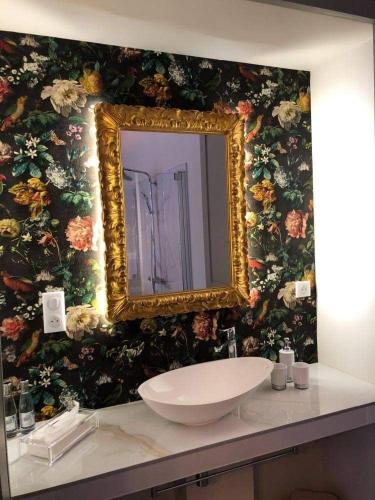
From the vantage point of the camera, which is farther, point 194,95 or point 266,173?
point 266,173

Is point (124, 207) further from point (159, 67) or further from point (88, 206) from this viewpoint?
point (159, 67)

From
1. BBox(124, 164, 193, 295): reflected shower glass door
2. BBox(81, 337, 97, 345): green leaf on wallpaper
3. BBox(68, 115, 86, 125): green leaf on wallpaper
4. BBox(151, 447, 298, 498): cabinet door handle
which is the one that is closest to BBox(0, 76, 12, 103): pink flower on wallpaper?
BBox(68, 115, 86, 125): green leaf on wallpaper

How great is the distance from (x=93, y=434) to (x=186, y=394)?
386mm

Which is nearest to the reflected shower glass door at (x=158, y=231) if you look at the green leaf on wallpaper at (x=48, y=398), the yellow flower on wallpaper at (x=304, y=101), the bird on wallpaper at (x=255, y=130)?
the bird on wallpaper at (x=255, y=130)

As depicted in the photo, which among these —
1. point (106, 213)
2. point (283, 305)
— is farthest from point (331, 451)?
point (106, 213)

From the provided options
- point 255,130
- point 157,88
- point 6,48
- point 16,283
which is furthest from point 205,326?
point 6,48

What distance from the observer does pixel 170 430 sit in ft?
4.97

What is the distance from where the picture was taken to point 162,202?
1.78 meters

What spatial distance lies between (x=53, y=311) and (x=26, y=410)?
1.17 feet

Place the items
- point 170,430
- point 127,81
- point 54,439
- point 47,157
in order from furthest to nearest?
point 127,81, point 47,157, point 170,430, point 54,439

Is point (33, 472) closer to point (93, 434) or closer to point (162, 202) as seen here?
point (93, 434)

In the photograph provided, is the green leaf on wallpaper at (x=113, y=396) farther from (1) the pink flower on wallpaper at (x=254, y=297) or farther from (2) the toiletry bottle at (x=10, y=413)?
(1) the pink flower on wallpaper at (x=254, y=297)

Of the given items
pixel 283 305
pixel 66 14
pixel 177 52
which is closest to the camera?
pixel 66 14

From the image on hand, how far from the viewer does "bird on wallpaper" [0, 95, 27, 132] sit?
1549mm
